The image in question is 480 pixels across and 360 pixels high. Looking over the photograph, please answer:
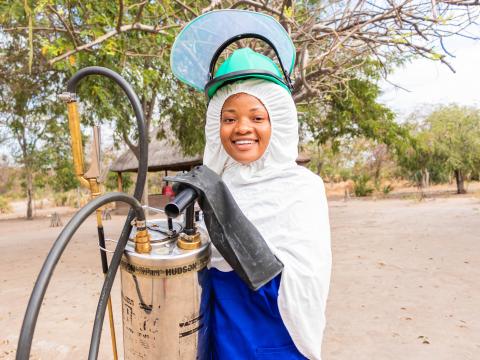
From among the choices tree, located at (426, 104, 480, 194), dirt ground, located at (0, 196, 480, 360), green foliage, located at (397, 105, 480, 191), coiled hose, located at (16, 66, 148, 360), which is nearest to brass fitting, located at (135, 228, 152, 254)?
coiled hose, located at (16, 66, 148, 360)

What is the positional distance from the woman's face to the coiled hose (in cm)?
34

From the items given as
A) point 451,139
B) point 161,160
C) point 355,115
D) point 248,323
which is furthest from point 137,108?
point 451,139

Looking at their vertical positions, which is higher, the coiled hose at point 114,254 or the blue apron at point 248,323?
the coiled hose at point 114,254

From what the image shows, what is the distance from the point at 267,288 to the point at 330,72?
362 cm

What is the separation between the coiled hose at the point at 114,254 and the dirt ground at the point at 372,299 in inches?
82.4

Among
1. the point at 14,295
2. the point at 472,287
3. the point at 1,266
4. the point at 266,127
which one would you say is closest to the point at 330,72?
the point at 472,287

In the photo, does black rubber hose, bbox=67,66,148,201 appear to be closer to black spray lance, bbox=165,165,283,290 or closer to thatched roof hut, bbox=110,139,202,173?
black spray lance, bbox=165,165,283,290

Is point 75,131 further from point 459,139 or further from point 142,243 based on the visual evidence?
point 459,139

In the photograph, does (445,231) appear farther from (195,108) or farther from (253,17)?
(253,17)

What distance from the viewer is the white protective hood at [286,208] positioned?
3.30ft

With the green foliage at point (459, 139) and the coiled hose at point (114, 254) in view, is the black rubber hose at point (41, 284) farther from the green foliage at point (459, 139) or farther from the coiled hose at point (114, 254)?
the green foliage at point (459, 139)

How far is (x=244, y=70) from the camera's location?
1.11m

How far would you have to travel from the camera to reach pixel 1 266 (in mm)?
5680

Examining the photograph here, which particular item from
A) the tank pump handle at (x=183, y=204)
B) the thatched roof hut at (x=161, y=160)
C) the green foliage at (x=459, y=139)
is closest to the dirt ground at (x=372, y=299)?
the tank pump handle at (x=183, y=204)
